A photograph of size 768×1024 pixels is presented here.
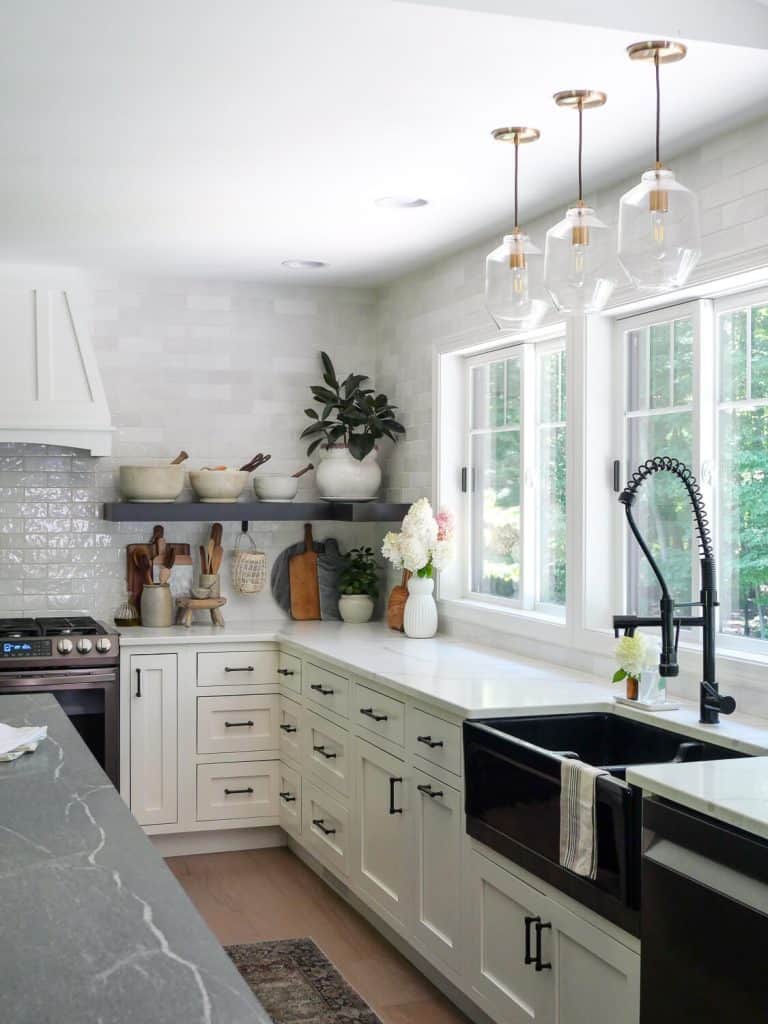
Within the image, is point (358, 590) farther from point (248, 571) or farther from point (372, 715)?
point (372, 715)

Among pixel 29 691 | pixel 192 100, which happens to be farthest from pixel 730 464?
pixel 29 691

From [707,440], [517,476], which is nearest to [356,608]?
[517,476]

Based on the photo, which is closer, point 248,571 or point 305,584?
point 248,571

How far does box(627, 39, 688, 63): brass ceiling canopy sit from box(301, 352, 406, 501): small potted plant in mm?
2846

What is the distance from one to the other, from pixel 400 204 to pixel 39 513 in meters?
2.31

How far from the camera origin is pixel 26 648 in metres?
4.61

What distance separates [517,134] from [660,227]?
1.11 metres

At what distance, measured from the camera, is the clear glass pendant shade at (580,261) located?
2.45 metres

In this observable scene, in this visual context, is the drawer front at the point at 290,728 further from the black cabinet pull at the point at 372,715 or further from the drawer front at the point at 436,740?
the drawer front at the point at 436,740

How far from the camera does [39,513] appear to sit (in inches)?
207

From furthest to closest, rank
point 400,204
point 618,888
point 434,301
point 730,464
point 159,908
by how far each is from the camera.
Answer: point 434,301, point 400,204, point 730,464, point 618,888, point 159,908

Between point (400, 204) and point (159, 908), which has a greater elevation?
point (400, 204)

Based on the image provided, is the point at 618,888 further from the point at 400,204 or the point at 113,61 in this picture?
the point at 400,204

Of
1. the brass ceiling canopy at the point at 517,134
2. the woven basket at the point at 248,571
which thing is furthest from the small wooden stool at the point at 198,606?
the brass ceiling canopy at the point at 517,134
